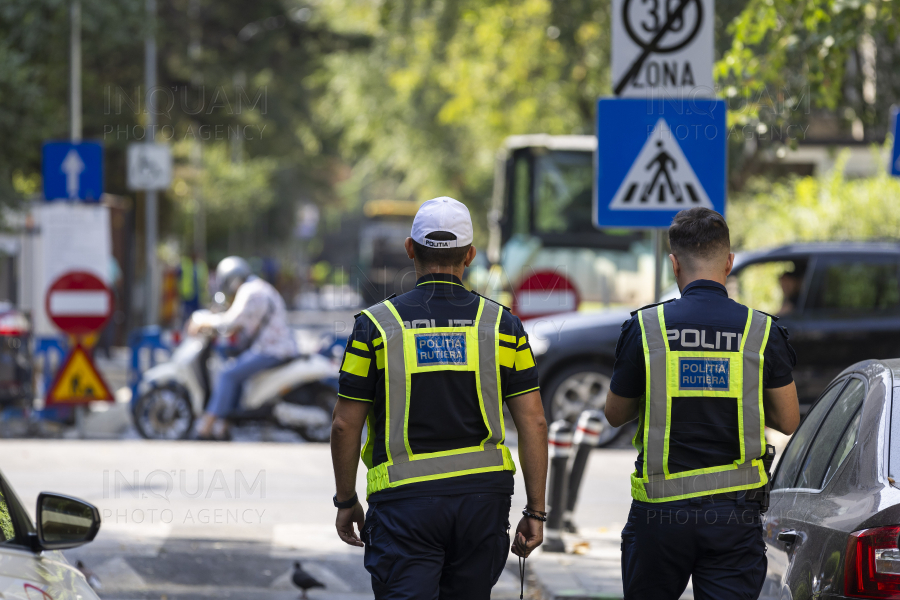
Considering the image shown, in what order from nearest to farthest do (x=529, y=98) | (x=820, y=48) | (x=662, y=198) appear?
1. (x=662, y=198)
2. (x=820, y=48)
3. (x=529, y=98)

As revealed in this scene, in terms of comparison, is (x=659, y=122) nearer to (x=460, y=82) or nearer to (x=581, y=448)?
(x=581, y=448)

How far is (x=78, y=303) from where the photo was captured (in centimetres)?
1191

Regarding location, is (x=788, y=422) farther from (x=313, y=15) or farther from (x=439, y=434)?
(x=313, y=15)

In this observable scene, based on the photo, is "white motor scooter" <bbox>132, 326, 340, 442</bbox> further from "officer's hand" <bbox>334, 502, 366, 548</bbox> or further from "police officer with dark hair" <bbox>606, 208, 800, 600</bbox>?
"police officer with dark hair" <bbox>606, 208, 800, 600</bbox>

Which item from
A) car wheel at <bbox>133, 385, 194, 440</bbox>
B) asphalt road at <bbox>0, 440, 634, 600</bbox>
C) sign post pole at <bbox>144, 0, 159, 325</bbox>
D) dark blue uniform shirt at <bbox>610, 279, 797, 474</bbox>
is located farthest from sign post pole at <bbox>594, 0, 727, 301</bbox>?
sign post pole at <bbox>144, 0, 159, 325</bbox>

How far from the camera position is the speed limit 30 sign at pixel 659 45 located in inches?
252

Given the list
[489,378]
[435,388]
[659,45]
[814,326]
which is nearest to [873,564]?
[489,378]

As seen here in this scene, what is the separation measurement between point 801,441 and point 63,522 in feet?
8.79

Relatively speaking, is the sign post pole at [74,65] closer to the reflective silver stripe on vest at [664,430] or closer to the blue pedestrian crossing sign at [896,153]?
the blue pedestrian crossing sign at [896,153]

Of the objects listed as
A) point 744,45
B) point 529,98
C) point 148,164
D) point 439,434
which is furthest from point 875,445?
point 529,98

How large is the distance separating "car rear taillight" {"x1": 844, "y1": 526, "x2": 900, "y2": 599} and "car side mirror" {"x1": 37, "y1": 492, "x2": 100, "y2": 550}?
206 cm

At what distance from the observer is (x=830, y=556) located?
11.3 ft

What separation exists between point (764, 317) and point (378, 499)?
4.32 feet

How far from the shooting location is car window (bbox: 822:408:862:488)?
377 centimetres
